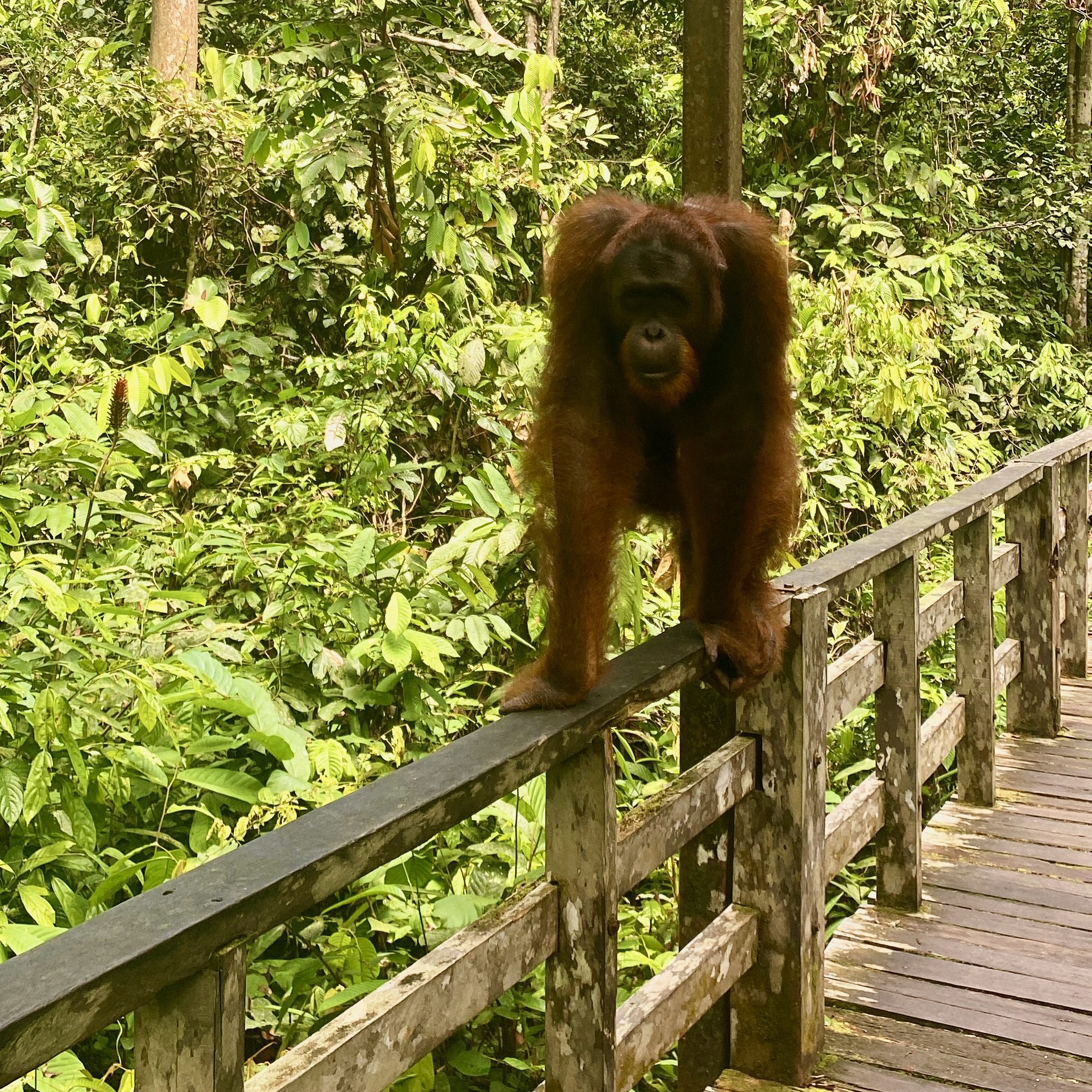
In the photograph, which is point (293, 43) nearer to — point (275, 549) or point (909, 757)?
point (275, 549)

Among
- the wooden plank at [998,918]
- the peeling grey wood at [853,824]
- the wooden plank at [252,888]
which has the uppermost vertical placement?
the wooden plank at [252,888]

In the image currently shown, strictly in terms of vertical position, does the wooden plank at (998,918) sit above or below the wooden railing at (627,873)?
below

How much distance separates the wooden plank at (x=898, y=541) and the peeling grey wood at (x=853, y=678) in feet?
0.73

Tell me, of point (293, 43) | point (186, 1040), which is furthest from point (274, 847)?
point (293, 43)

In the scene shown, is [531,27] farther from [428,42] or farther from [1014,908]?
[1014,908]

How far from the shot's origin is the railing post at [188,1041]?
0.99 metres

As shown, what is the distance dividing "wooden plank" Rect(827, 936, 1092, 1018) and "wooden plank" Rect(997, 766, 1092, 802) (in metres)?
1.16

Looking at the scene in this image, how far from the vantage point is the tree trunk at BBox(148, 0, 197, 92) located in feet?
23.4

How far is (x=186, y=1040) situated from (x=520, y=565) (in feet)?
8.90

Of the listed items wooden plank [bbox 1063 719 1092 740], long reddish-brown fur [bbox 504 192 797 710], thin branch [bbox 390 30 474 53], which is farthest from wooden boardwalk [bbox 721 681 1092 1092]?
thin branch [bbox 390 30 474 53]

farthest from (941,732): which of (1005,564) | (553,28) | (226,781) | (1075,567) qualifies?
(553,28)

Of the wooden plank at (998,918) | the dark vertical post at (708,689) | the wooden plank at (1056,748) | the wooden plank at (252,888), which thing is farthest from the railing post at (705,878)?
the wooden plank at (1056,748)

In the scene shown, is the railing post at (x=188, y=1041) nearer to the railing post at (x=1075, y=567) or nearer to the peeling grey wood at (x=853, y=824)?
the peeling grey wood at (x=853, y=824)

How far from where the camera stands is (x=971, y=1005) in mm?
2572
